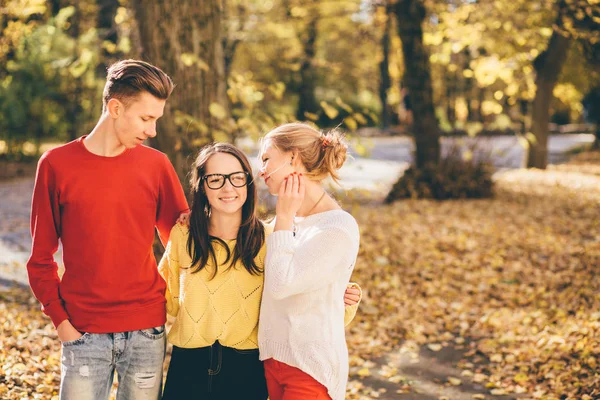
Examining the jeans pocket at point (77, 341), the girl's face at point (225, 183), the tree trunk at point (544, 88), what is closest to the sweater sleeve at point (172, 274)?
the girl's face at point (225, 183)

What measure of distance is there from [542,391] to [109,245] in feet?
11.4

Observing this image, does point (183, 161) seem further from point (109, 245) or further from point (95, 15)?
point (95, 15)

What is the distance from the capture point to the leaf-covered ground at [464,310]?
4746 mm

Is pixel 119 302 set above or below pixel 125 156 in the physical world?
below

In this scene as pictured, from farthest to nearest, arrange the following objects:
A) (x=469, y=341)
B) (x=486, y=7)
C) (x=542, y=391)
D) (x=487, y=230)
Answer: (x=486, y=7), (x=487, y=230), (x=469, y=341), (x=542, y=391)

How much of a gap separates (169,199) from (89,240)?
419mm

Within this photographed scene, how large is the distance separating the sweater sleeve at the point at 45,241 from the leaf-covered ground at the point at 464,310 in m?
1.65

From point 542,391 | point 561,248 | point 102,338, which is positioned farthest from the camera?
point 561,248

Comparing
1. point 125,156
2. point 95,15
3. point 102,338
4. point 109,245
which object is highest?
point 95,15

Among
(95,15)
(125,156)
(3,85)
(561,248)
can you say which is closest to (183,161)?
(125,156)

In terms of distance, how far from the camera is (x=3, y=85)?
14438mm

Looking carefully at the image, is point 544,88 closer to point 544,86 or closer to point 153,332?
point 544,86

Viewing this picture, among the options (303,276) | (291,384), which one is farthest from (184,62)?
(291,384)

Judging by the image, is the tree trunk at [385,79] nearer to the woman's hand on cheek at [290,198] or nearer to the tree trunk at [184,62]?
the tree trunk at [184,62]
